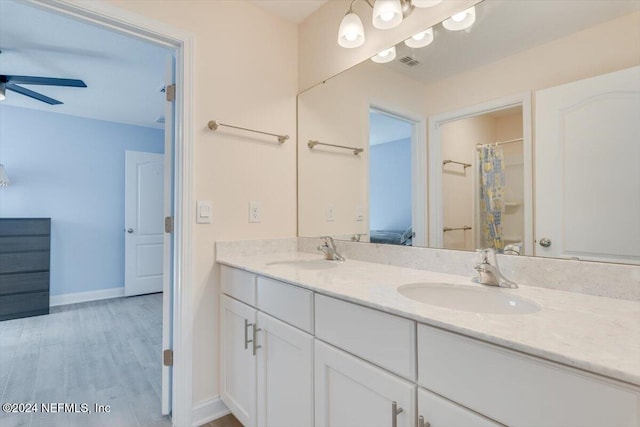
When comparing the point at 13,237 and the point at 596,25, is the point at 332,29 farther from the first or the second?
the point at 13,237

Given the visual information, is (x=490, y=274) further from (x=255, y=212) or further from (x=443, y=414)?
(x=255, y=212)

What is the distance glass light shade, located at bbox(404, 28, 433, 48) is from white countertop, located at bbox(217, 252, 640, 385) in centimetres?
106

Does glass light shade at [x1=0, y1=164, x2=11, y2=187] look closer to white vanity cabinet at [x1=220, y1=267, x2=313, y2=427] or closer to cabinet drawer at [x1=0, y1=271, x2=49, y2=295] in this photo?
cabinet drawer at [x1=0, y1=271, x2=49, y2=295]

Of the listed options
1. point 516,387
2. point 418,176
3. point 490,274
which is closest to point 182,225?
point 418,176

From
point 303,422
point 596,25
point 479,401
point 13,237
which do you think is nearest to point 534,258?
point 479,401

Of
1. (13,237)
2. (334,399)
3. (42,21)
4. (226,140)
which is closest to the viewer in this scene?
(334,399)

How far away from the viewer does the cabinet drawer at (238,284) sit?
4.86 feet

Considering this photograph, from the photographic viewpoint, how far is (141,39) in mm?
1604

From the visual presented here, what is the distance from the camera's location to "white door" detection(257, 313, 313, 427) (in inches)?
45.8

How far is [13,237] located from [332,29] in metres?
3.88

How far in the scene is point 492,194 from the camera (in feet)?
4.20

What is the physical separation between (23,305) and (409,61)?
443 cm

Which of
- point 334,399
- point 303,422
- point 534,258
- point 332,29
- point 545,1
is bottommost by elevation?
point 303,422

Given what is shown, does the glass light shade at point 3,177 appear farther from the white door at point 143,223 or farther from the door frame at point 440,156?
the door frame at point 440,156
